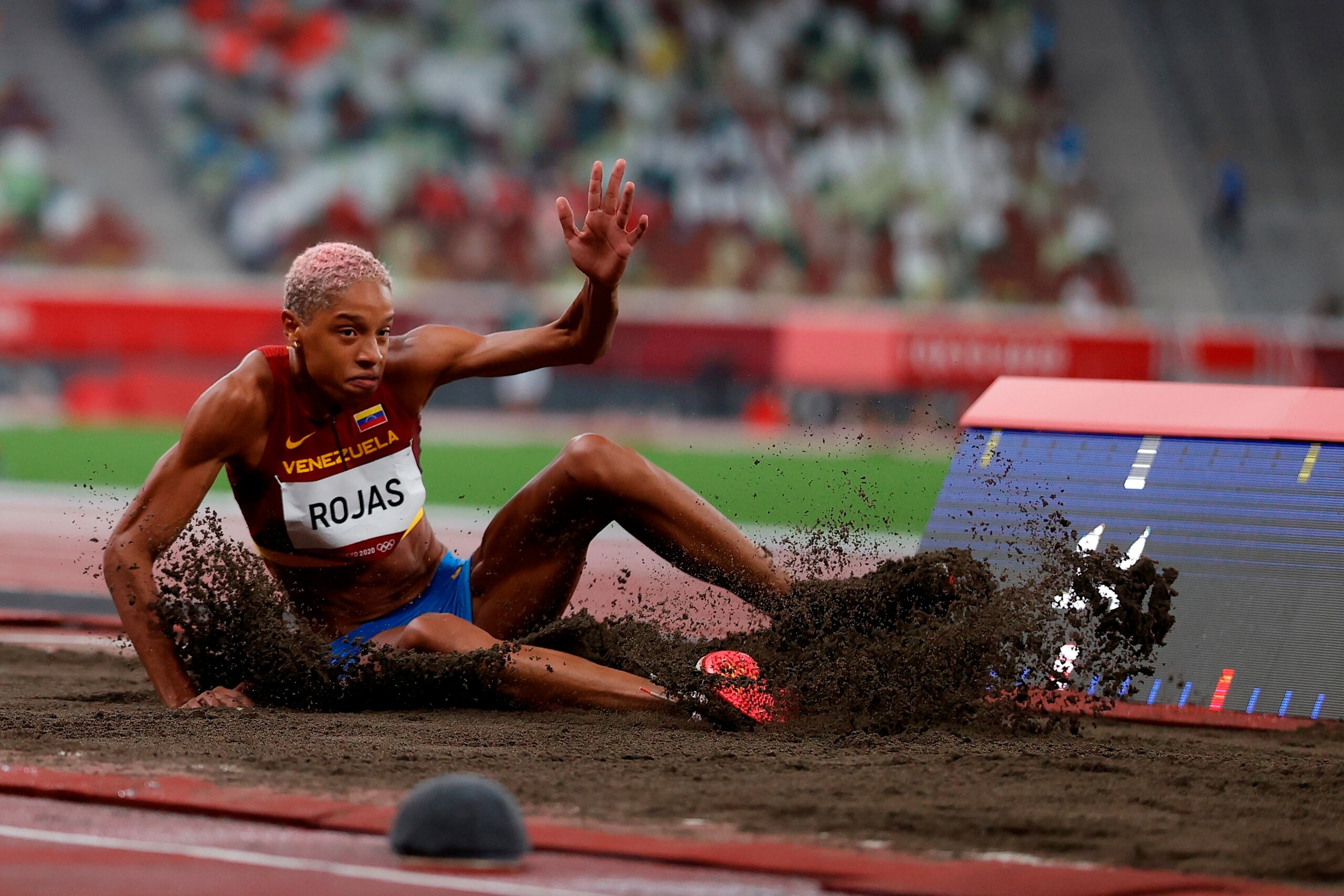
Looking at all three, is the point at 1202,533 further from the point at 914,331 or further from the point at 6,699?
the point at 914,331

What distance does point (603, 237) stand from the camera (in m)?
5.05

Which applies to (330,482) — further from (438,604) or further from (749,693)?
(749,693)

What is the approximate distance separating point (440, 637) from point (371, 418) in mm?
692

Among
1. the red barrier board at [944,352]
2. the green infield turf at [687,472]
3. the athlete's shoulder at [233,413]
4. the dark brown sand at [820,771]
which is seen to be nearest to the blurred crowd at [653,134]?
the red barrier board at [944,352]

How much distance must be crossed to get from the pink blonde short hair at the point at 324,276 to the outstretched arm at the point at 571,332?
1.09 feet

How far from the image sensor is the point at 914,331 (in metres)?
20.4

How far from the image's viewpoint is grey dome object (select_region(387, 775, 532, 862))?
294cm

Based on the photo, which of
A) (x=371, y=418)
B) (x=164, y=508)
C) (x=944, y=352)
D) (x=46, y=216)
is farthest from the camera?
(x=46, y=216)

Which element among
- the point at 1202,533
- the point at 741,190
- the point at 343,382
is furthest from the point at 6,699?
the point at 741,190

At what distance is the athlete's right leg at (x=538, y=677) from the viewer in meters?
4.81

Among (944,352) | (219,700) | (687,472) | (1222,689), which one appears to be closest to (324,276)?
(219,700)

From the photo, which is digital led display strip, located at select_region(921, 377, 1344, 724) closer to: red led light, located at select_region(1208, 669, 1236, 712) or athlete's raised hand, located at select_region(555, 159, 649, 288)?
red led light, located at select_region(1208, 669, 1236, 712)

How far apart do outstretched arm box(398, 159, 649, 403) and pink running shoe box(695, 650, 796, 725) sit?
41.0 inches

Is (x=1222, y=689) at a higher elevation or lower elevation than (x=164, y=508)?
higher
